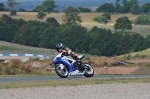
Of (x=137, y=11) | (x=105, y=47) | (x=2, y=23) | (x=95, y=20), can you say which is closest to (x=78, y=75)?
(x=105, y=47)

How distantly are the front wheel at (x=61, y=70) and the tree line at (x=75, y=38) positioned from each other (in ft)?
154

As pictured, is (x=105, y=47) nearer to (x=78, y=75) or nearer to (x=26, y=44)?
(x=26, y=44)

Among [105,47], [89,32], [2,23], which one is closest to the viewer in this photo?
[105,47]

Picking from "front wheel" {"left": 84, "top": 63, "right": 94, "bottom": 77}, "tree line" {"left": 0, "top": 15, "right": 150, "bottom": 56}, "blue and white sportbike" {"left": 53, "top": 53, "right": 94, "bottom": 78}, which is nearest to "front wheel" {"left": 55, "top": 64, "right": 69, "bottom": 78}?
"blue and white sportbike" {"left": 53, "top": 53, "right": 94, "bottom": 78}

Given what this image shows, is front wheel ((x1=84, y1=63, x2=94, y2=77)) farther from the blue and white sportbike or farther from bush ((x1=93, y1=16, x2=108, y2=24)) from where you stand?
bush ((x1=93, y1=16, x2=108, y2=24))

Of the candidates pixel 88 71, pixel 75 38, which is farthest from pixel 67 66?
pixel 75 38

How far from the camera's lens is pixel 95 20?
112 m

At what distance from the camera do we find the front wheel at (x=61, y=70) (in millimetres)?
23391

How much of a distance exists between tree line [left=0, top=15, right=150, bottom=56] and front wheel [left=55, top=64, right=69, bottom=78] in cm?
4686

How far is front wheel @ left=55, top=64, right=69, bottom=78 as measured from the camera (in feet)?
76.7

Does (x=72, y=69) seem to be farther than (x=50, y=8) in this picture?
No

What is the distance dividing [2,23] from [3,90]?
7080 cm

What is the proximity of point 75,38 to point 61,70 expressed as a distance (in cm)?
5456

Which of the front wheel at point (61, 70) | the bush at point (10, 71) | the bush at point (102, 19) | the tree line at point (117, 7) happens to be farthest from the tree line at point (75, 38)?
the front wheel at point (61, 70)
